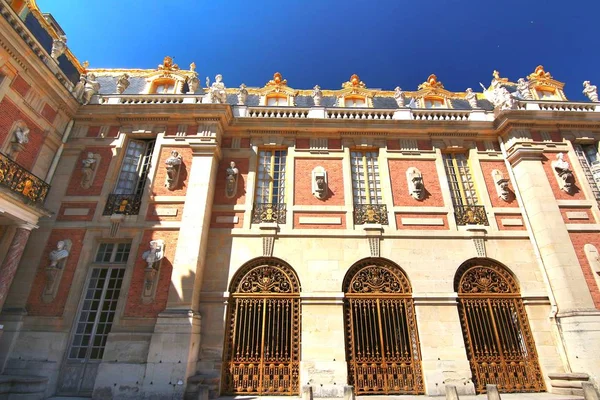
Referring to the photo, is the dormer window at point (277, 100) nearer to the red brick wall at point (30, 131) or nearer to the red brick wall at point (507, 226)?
the red brick wall at point (30, 131)

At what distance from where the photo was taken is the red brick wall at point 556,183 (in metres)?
10.3

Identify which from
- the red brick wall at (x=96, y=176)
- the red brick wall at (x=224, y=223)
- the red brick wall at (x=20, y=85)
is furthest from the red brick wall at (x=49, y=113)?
the red brick wall at (x=224, y=223)

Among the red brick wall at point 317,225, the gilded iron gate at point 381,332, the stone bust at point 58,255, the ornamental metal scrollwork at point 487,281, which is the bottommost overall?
the gilded iron gate at point 381,332

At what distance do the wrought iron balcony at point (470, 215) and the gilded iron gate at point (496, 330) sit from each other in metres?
1.29

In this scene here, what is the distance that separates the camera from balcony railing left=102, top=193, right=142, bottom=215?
9.84 metres

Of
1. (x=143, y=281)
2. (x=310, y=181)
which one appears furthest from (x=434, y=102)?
(x=143, y=281)

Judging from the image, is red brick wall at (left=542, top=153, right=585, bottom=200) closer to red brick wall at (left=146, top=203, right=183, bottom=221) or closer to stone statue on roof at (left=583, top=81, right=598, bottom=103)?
stone statue on roof at (left=583, top=81, right=598, bottom=103)

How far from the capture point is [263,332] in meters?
8.70

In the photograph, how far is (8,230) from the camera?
8.70m

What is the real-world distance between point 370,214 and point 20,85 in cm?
1109

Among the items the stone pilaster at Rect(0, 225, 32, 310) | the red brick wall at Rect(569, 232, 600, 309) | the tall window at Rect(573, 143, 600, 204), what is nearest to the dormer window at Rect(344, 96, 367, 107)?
the tall window at Rect(573, 143, 600, 204)

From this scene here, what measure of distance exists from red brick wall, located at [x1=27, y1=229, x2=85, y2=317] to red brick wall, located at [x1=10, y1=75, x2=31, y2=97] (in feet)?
13.6

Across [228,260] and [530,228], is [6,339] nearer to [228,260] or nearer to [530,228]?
[228,260]

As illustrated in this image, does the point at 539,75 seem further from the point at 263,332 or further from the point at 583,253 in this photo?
the point at 263,332
